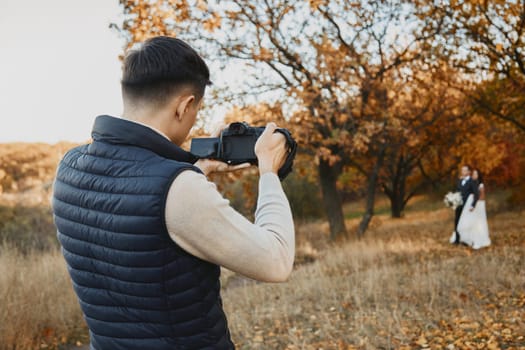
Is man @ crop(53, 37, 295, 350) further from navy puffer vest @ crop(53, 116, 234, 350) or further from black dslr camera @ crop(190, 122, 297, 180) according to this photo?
black dslr camera @ crop(190, 122, 297, 180)

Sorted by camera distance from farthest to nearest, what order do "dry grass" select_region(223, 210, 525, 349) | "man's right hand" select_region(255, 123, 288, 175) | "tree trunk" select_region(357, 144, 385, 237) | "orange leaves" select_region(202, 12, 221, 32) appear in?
"tree trunk" select_region(357, 144, 385, 237) < "orange leaves" select_region(202, 12, 221, 32) < "dry grass" select_region(223, 210, 525, 349) < "man's right hand" select_region(255, 123, 288, 175)

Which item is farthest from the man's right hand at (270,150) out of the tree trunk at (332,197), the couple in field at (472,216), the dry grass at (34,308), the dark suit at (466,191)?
the tree trunk at (332,197)

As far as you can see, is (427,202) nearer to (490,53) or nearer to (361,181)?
(361,181)

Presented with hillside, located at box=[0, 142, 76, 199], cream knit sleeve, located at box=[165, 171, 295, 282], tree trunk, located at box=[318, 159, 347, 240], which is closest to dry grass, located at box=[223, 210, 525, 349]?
cream knit sleeve, located at box=[165, 171, 295, 282]

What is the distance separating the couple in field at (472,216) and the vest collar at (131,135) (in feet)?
33.9

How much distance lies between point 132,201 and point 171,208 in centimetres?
11

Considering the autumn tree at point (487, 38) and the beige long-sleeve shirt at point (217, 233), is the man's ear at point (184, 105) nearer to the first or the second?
the beige long-sleeve shirt at point (217, 233)

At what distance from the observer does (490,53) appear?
1023 cm

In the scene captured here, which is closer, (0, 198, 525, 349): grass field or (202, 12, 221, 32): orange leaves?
(0, 198, 525, 349): grass field

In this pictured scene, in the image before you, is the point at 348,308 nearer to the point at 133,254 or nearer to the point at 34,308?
the point at 34,308

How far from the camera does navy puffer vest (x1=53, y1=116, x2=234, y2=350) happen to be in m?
1.07

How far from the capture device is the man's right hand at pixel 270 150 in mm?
1279

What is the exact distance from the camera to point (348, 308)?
5.50m

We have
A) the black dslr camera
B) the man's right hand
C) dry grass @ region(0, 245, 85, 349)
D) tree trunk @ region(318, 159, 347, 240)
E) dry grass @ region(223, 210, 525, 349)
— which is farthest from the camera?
tree trunk @ region(318, 159, 347, 240)
